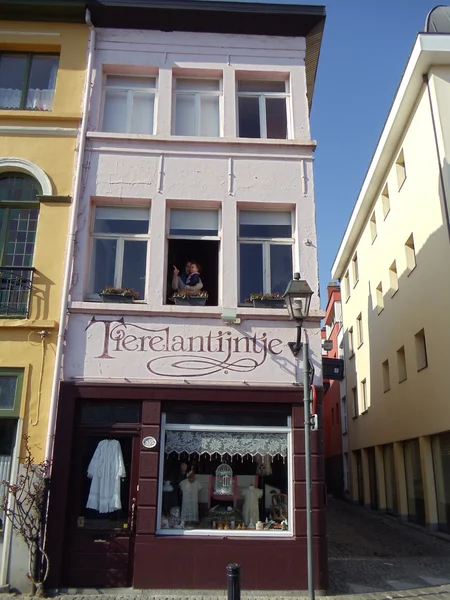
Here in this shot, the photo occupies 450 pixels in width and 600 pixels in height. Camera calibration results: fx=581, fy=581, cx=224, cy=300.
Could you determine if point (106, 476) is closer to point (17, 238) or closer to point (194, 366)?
point (194, 366)

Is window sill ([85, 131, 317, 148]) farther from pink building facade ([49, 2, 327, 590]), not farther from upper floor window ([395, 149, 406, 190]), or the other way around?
upper floor window ([395, 149, 406, 190])

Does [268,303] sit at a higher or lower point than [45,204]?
lower

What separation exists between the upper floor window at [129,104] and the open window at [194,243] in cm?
210

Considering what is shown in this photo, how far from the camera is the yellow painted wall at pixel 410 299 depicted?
15.6m

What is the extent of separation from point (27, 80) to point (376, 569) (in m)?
11.9

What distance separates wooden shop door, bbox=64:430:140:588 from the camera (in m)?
9.18

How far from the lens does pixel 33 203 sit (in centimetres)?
1095

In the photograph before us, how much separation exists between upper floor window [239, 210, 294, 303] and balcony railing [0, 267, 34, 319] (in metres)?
3.83

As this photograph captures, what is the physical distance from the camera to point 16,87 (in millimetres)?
11938

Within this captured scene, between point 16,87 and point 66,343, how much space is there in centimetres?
569

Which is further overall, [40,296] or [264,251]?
[264,251]

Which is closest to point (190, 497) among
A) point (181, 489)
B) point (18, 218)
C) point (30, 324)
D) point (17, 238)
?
point (181, 489)

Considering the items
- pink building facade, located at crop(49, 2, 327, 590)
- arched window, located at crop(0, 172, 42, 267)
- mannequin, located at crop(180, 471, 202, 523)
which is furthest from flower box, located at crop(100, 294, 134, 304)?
mannequin, located at crop(180, 471, 202, 523)

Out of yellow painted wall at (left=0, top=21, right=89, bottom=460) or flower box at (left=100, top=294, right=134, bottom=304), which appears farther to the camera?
flower box at (left=100, top=294, right=134, bottom=304)
